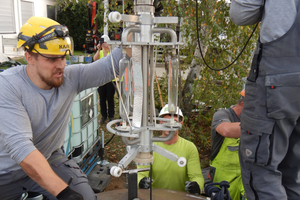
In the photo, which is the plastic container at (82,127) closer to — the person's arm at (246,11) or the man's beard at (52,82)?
the man's beard at (52,82)

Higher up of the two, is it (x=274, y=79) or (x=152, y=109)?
(x=274, y=79)

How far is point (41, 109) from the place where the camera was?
209 cm

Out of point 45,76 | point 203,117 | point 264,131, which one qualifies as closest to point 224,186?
point 264,131

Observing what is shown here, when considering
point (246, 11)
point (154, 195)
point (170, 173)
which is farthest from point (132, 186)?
point (246, 11)

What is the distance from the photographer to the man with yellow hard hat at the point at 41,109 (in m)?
1.73

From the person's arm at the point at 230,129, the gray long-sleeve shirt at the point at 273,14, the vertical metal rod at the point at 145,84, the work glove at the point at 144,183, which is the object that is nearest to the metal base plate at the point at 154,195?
the work glove at the point at 144,183

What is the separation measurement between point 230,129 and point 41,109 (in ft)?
5.25

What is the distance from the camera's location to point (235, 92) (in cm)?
511

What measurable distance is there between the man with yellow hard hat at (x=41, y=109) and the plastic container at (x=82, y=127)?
3.84ft

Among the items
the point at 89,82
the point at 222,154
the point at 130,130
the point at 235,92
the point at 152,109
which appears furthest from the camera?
the point at 235,92

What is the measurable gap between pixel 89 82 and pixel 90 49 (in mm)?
15904

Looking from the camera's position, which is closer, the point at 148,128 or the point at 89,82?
the point at 148,128

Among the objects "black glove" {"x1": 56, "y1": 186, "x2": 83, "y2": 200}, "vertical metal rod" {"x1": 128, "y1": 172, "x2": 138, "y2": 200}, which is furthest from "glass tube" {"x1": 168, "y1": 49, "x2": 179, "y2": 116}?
"black glove" {"x1": 56, "y1": 186, "x2": 83, "y2": 200}

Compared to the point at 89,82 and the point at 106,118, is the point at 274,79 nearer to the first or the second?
the point at 89,82
